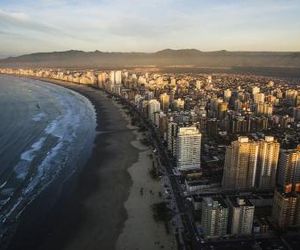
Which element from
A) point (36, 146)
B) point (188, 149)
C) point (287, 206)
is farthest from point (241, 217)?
point (36, 146)

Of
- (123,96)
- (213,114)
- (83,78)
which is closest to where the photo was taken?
(213,114)

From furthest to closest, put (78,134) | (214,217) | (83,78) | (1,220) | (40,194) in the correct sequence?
(83,78)
(78,134)
(40,194)
(1,220)
(214,217)

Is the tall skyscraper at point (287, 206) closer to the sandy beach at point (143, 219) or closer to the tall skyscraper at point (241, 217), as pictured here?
the tall skyscraper at point (241, 217)

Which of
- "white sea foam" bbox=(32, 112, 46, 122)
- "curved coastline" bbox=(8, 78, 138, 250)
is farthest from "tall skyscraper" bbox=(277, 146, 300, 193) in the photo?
"white sea foam" bbox=(32, 112, 46, 122)

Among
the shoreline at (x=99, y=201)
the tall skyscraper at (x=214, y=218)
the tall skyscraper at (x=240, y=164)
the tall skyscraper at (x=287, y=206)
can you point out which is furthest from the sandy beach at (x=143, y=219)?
the tall skyscraper at (x=287, y=206)

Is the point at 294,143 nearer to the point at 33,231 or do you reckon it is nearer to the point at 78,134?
the point at 78,134

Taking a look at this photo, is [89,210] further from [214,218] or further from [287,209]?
[287,209]

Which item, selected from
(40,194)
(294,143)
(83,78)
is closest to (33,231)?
(40,194)
